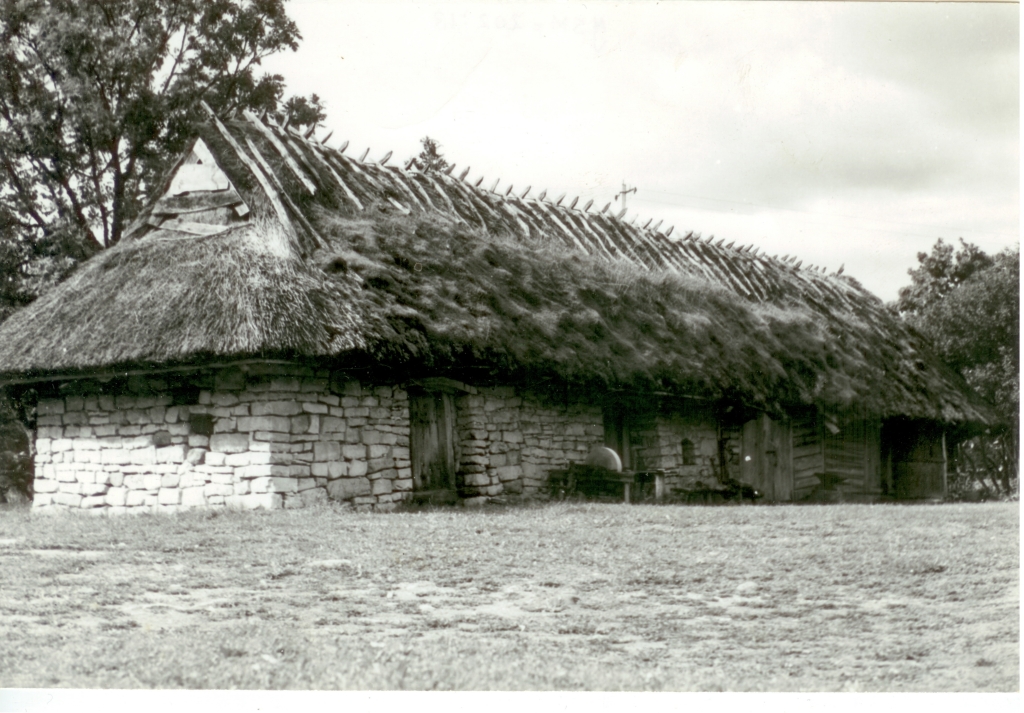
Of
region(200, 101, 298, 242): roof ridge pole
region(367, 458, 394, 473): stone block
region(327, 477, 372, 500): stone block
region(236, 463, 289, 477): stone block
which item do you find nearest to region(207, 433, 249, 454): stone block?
region(236, 463, 289, 477): stone block

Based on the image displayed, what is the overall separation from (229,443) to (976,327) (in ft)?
47.6

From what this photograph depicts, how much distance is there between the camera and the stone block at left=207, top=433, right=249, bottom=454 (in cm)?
1077

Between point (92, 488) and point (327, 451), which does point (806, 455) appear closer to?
point (327, 451)

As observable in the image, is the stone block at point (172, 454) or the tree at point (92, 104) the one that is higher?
the tree at point (92, 104)

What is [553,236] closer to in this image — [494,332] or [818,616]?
[494,332]

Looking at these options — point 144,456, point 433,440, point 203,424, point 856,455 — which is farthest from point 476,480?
point 856,455

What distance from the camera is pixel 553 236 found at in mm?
16094

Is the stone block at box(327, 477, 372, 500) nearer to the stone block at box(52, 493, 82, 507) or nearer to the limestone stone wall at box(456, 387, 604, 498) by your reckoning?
the limestone stone wall at box(456, 387, 604, 498)

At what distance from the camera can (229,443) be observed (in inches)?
427

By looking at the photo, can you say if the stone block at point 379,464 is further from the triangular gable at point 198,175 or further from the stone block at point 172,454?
the triangular gable at point 198,175

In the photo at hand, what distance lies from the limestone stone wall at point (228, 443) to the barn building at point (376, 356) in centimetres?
3

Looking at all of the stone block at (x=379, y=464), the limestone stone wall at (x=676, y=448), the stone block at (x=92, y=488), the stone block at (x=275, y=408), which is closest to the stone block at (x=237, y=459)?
the stone block at (x=275, y=408)

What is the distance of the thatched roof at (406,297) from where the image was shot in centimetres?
1077

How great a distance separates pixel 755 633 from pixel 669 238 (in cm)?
1403
